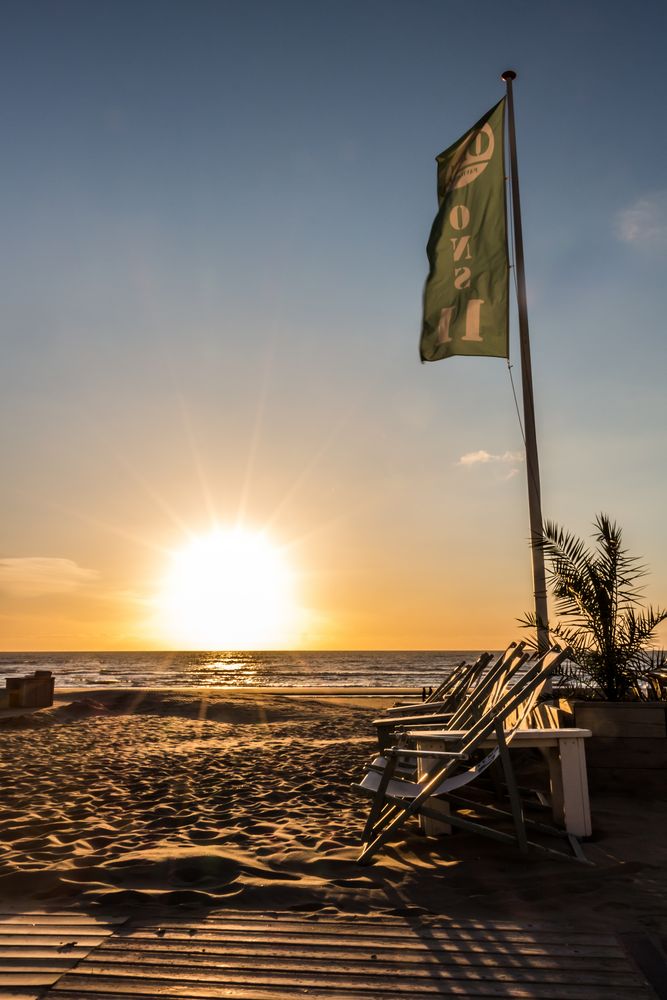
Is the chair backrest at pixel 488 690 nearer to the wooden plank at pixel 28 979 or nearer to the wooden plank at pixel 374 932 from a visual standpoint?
the wooden plank at pixel 374 932

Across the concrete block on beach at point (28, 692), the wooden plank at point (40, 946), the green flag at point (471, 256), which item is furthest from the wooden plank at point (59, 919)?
the concrete block on beach at point (28, 692)

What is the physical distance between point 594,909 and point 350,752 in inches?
204

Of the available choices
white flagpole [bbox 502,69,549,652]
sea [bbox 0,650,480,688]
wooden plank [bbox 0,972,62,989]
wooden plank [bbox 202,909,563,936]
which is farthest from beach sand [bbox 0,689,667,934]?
sea [bbox 0,650,480,688]

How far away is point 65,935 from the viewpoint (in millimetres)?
2576

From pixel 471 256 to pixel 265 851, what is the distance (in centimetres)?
655

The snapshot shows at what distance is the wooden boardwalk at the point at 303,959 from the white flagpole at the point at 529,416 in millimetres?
3907

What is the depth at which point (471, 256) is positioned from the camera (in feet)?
26.0

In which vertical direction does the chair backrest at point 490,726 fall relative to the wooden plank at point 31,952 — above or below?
above

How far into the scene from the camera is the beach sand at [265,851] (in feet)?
9.82

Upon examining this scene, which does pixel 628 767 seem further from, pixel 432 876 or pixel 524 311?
pixel 524 311

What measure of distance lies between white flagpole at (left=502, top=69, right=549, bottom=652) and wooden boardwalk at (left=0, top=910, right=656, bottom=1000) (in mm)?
3907

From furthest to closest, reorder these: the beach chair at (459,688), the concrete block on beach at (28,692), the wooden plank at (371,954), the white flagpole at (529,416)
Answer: the concrete block on beach at (28,692), the white flagpole at (529,416), the beach chair at (459,688), the wooden plank at (371,954)

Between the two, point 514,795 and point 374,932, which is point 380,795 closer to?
point 514,795

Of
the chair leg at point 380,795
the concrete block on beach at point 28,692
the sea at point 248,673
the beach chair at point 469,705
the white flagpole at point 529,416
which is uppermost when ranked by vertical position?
the white flagpole at point 529,416
